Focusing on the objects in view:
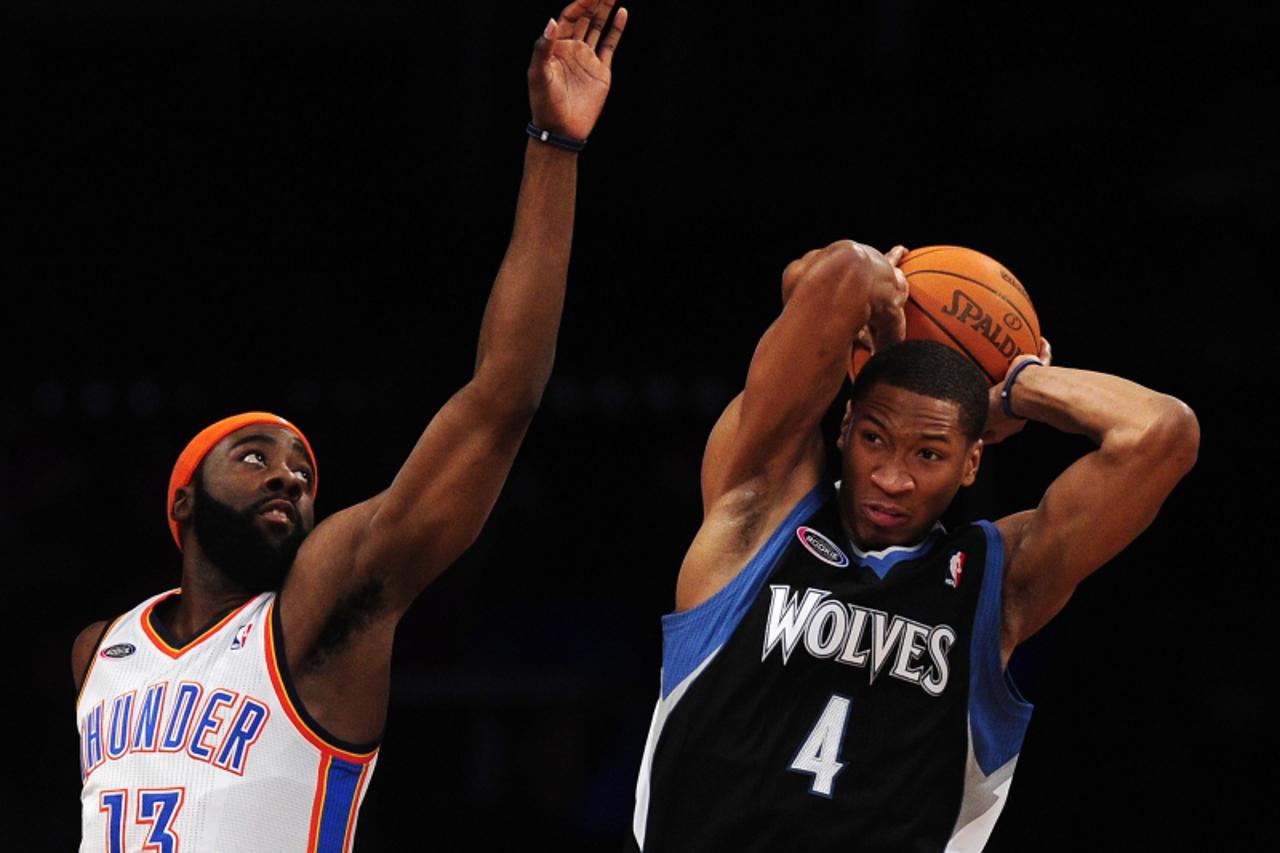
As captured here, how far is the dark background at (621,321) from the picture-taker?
29.7 ft

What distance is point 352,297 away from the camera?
31.2 ft

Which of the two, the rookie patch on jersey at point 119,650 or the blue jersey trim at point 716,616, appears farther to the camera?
the rookie patch on jersey at point 119,650

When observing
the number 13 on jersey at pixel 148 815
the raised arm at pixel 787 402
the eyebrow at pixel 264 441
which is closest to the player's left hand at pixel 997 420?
the raised arm at pixel 787 402

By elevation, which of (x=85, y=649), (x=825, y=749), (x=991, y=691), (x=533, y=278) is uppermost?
(x=533, y=278)

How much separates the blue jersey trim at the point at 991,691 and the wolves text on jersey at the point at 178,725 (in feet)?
5.46

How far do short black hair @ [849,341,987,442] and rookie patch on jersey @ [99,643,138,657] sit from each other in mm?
1959

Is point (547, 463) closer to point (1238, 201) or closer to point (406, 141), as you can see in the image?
point (406, 141)

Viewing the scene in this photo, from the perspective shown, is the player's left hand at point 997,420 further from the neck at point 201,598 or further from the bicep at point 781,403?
the neck at point 201,598

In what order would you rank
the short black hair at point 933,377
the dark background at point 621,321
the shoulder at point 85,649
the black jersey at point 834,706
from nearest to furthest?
the black jersey at point 834,706 → the short black hair at point 933,377 → the shoulder at point 85,649 → the dark background at point 621,321

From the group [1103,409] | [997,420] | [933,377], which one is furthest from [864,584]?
[1103,409]

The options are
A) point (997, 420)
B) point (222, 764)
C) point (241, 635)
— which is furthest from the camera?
point (241, 635)

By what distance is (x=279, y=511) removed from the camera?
4.71 meters

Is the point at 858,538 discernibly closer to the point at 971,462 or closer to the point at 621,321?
the point at 971,462

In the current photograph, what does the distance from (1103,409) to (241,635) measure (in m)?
2.16
